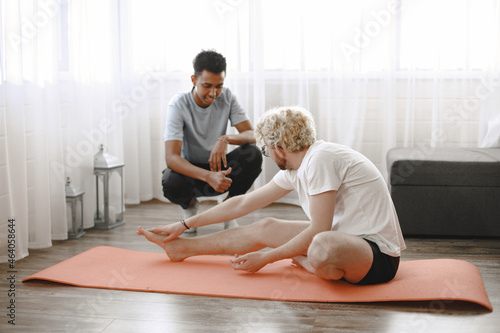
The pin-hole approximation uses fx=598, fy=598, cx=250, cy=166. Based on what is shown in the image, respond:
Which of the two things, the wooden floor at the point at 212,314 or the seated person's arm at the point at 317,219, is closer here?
the wooden floor at the point at 212,314

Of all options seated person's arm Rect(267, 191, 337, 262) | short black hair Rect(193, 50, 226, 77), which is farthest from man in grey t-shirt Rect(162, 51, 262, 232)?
seated person's arm Rect(267, 191, 337, 262)

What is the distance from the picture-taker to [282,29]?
4.09 metres

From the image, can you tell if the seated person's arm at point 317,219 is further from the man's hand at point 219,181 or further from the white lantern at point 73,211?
the white lantern at point 73,211

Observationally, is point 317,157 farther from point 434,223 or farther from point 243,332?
point 434,223

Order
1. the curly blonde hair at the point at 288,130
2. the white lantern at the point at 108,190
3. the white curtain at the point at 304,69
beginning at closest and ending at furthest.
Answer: the curly blonde hair at the point at 288,130 → the white lantern at the point at 108,190 → the white curtain at the point at 304,69

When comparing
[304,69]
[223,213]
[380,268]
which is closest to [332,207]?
[380,268]

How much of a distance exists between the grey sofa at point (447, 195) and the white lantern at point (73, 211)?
A: 1.71m

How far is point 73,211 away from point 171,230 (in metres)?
0.85

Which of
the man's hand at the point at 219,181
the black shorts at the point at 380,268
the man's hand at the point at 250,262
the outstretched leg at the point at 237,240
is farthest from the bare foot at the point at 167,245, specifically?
the black shorts at the point at 380,268

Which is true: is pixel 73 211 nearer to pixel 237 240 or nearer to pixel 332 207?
pixel 237 240

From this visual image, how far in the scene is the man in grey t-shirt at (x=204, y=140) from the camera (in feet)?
10.4

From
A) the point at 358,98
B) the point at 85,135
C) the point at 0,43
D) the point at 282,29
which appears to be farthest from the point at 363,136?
the point at 0,43

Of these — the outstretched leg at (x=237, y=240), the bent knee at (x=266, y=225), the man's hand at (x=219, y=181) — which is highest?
the man's hand at (x=219, y=181)

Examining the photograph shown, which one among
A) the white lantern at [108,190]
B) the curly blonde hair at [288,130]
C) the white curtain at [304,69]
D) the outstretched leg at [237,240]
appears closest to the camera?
the curly blonde hair at [288,130]
